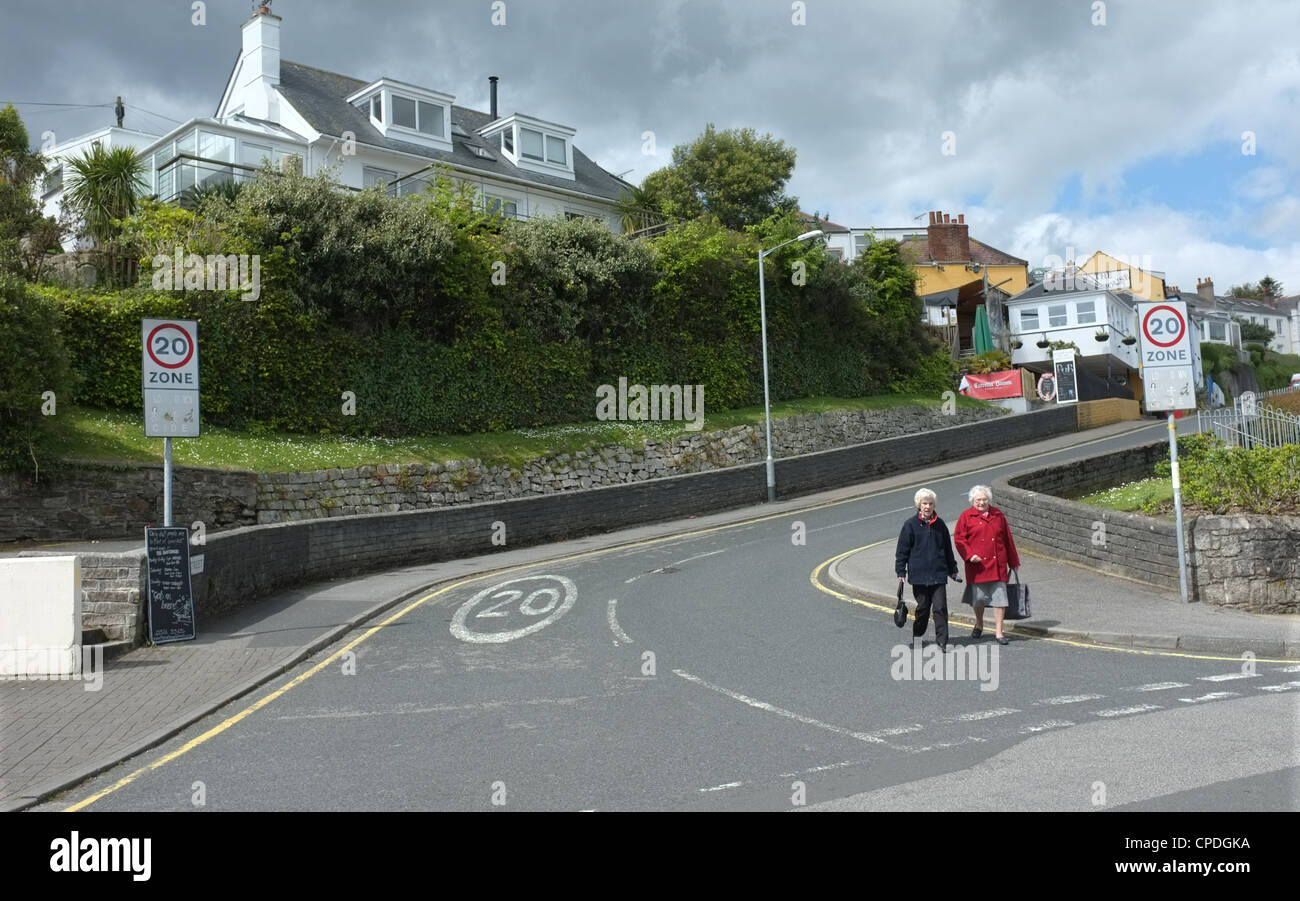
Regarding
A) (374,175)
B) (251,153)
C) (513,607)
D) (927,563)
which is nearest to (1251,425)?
(927,563)

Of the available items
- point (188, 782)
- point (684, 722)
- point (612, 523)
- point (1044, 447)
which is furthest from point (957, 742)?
point (1044, 447)

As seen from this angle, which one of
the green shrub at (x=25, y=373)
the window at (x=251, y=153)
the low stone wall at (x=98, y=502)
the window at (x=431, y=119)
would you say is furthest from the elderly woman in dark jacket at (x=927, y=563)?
the window at (x=431, y=119)

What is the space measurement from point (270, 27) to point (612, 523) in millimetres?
26411

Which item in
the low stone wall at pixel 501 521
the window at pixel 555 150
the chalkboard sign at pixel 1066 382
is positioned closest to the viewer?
the low stone wall at pixel 501 521

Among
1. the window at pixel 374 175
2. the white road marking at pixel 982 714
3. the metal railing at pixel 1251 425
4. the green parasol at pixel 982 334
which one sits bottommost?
the white road marking at pixel 982 714

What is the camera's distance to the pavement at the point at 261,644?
7.70 metres

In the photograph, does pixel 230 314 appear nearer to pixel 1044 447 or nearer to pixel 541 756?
pixel 541 756

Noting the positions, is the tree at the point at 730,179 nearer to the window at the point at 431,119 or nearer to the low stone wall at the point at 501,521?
the window at the point at 431,119

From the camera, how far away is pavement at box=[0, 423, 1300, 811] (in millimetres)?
7695

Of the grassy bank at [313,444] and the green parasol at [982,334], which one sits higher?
the green parasol at [982,334]

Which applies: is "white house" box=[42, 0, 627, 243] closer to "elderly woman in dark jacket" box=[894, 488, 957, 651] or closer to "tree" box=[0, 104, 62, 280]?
"tree" box=[0, 104, 62, 280]

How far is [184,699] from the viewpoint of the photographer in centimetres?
928

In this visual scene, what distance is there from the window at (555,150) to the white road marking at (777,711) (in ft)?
Answer: 127

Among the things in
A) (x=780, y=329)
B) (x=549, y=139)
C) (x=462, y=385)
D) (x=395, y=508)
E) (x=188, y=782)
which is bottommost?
(x=188, y=782)
